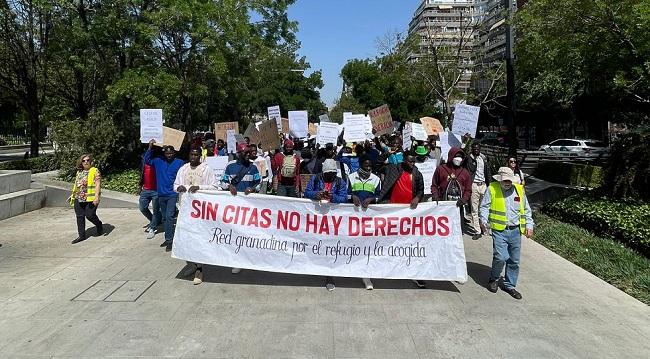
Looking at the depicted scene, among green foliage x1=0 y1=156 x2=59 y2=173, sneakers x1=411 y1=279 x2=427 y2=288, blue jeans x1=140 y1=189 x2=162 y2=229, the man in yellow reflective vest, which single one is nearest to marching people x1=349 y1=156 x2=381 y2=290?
sneakers x1=411 y1=279 x2=427 y2=288

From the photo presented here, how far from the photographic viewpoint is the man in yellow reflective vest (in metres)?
6.02

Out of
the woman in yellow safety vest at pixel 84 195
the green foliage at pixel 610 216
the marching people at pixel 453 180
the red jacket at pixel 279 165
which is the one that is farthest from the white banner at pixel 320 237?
the green foliage at pixel 610 216

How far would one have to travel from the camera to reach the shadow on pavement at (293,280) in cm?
634

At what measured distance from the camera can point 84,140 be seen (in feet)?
44.2

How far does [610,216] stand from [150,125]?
864 cm

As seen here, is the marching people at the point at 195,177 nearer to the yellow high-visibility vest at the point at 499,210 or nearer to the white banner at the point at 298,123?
the yellow high-visibility vest at the point at 499,210

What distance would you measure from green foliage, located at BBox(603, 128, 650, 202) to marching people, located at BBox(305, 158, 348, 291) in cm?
620

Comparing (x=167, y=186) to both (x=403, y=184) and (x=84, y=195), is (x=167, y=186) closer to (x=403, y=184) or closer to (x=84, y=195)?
(x=84, y=195)

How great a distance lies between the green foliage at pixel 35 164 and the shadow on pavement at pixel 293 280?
415 inches

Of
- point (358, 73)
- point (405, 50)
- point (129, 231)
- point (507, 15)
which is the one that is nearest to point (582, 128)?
point (358, 73)

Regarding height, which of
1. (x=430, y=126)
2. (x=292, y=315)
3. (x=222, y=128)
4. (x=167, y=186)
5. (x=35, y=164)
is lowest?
(x=292, y=315)

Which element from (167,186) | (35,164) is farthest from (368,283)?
(35,164)

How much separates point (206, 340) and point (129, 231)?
17.9 feet

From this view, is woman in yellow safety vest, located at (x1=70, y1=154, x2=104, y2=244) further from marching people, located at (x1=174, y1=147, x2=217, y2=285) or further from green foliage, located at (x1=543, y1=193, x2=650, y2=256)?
green foliage, located at (x1=543, y1=193, x2=650, y2=256)
